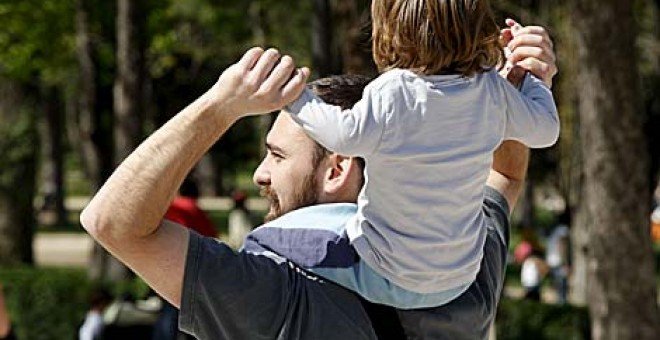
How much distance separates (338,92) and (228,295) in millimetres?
425

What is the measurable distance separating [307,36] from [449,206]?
4854cm

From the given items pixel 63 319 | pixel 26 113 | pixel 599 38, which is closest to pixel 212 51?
pixel 26 113

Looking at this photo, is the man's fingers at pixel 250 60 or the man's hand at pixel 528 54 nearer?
the man's fingers at pixel 250 60

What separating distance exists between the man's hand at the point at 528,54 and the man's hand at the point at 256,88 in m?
0.57

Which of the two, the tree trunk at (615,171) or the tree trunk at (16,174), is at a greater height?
the tree trunk at (615,171)

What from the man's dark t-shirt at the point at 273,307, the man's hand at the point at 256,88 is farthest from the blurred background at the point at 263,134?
the man's dark t-shirt at the point at 273,307

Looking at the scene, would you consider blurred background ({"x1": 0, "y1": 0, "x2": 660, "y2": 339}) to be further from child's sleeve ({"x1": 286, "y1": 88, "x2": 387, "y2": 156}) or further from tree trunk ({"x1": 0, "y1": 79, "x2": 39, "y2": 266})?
child's sleeve ({"x1": 286, "y1": 88, "x2": 387, "y2": 156})

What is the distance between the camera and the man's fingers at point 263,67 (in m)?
2.72

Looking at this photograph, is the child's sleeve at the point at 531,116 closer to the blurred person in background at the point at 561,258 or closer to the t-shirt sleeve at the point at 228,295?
the t-shirt sleeve at the point at 228,295

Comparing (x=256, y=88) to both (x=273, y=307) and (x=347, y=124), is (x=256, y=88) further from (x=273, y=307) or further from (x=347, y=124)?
(x=273, y=307)

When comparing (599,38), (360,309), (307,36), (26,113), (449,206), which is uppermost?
(449,206)

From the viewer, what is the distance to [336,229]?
2.85m

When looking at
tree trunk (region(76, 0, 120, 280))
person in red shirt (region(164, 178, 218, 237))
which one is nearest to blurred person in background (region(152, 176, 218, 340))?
person in red shirt (region(164, 178, 218, 237))

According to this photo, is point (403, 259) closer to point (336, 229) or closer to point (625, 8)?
point (336, 229)
